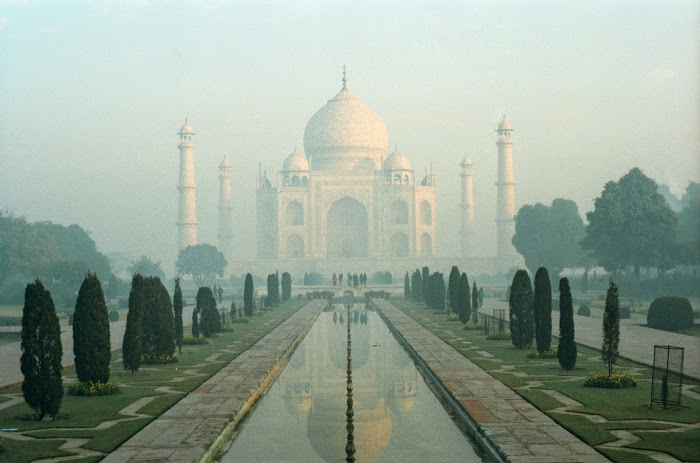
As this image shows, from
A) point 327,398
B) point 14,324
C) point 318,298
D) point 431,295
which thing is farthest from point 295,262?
point 327,398

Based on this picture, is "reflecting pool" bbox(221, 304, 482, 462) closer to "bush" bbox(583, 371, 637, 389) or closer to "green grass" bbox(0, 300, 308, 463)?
"green grass" bbox(0, 300, 308, 463)

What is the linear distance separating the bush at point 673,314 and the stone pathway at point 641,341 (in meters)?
0.40

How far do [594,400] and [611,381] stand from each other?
1.33 metres

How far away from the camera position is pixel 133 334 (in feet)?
50.1

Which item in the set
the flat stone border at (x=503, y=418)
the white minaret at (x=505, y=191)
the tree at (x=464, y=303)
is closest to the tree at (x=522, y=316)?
the flat stone border at (x=503, y=418)

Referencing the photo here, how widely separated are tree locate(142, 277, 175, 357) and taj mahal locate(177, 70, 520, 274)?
4966 centimetres

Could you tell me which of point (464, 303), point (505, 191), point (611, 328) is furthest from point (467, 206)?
point (611, 328)

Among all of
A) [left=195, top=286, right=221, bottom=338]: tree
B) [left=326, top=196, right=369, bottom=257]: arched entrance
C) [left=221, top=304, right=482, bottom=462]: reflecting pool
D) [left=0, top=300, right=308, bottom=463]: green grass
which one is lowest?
[left=221, top=304, right=482, bottom=462]: reflecting pool

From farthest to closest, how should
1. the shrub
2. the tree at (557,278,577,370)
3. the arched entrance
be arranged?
1. the arched entrance
2. the shrub
3. the tree at (557,278,577,370)

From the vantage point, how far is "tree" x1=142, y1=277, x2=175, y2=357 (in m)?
16.9

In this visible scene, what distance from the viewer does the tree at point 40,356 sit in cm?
1112

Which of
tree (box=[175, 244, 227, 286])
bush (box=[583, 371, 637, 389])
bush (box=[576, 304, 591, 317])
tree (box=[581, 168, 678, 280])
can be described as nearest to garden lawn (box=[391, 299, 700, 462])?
bush (box=[583, 371, 637, 389])

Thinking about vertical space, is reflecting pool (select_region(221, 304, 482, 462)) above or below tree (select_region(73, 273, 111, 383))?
below

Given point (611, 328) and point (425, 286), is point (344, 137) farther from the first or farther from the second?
point (611, 328)
